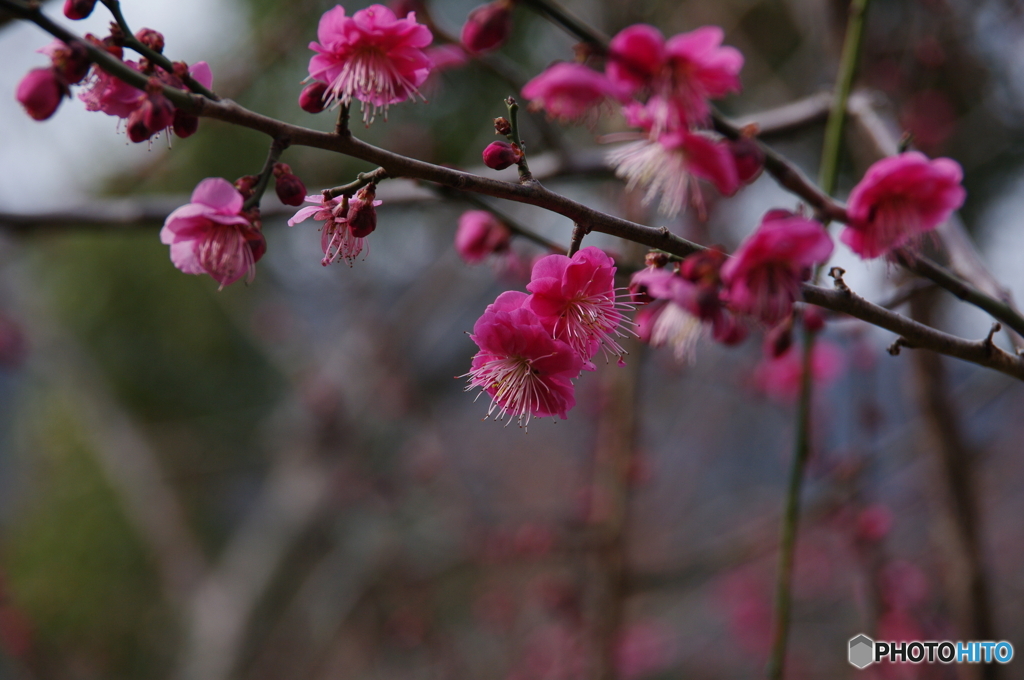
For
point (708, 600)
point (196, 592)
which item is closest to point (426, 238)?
point (196, 592)

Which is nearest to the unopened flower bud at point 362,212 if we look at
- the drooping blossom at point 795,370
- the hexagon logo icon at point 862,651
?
the hexagon logo icon at point 862,651

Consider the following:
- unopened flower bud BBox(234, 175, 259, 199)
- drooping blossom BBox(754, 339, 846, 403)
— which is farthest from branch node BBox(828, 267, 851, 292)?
drooping blossom BBox(754, 339, 846, 403)

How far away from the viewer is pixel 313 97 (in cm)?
63

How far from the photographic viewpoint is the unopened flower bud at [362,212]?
21.0 inches

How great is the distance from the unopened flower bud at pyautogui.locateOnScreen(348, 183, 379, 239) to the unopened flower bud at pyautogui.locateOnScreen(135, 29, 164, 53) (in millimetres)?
218

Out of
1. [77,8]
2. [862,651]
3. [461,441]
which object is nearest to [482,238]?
[77,8]

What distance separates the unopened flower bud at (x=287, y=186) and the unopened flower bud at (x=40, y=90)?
16 centimetres

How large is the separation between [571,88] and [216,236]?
33 cm

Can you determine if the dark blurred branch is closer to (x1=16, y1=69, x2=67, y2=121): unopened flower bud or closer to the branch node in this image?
the branch node

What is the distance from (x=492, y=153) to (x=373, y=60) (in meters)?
0.17

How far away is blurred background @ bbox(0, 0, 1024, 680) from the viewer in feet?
5.81

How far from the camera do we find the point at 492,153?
0.56 metres

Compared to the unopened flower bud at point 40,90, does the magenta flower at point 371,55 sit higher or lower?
higher

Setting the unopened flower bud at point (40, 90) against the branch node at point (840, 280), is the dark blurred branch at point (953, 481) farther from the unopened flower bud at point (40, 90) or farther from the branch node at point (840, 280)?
the unopened flower bud at point (40, 90)
